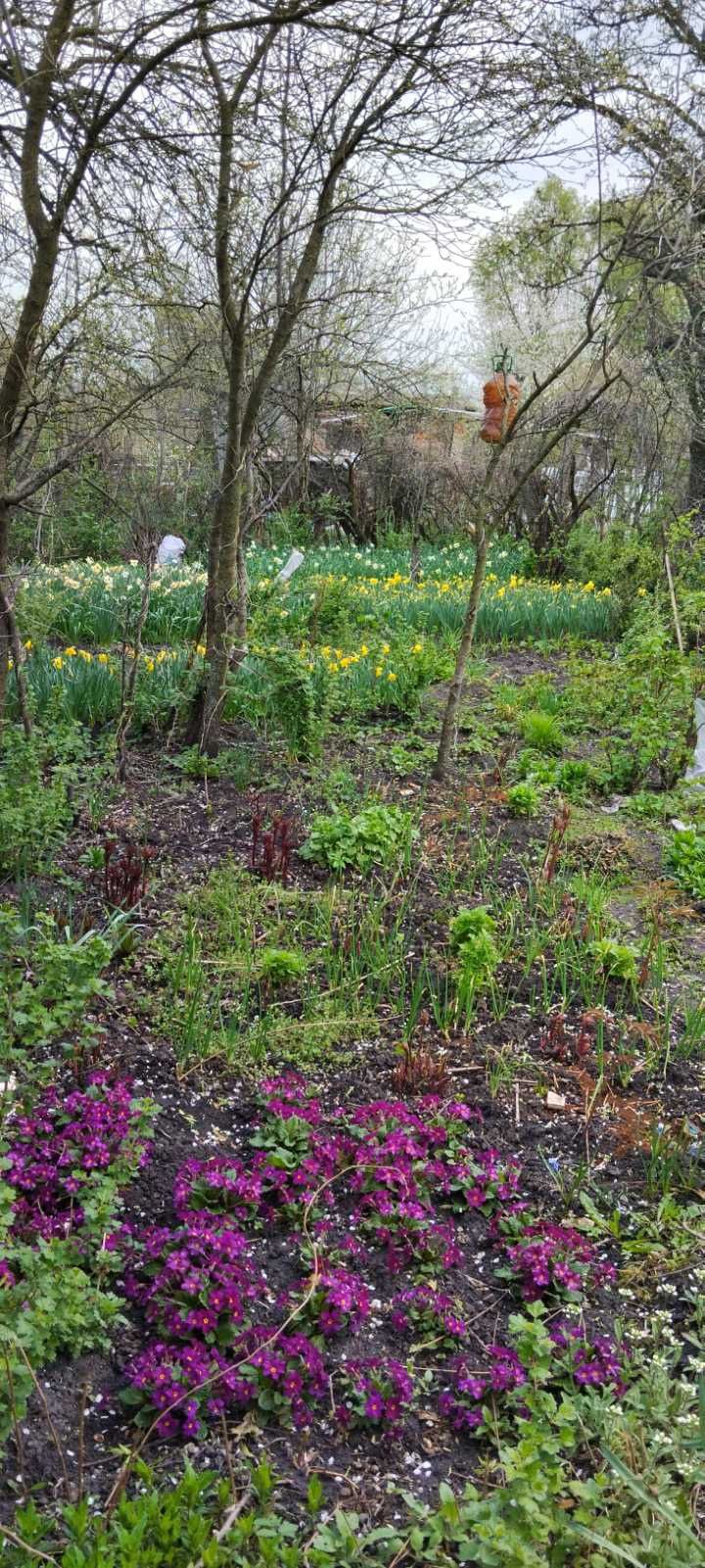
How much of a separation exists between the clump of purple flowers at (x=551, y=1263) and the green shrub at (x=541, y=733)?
Answer: 3.51m

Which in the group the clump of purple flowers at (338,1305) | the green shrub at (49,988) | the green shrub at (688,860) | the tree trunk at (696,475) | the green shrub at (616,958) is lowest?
the clump of purple flowers at (338,1305)

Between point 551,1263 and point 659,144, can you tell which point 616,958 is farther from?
point 659,144

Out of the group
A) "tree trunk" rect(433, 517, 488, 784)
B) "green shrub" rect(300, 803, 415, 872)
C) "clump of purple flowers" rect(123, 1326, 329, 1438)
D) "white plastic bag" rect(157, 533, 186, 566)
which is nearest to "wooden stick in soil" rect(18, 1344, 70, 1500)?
"clump of purple flowers" rect(123, 1326, 329, 1438)

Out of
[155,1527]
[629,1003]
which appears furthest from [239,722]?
[155,1527]

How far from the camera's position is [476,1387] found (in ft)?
6.33

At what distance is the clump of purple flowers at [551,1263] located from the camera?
2197 millimetres

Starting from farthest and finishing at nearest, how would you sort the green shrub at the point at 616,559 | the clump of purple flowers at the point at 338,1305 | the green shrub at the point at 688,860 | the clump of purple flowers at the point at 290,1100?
the green shrub at the point at 616,559 < the green shrub at the point at 688,860 < the clump of purple flowers at the point at 290,1100 < the clump of purple flowers at the point at 338,1305

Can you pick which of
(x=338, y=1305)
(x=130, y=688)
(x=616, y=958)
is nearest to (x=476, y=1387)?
(x=338, y=1305)

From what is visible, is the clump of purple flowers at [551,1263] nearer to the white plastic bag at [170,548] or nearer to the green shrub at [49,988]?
the green shrub at [49,988]

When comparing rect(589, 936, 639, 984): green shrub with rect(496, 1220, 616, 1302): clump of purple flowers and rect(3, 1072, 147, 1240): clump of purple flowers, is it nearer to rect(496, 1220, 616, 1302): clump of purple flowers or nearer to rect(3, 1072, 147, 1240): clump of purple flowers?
rect(496, 1220, 616, 1302): clump of purple flowers

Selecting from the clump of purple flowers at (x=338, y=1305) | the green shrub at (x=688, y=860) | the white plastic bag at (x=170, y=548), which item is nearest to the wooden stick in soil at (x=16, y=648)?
the clump of purple flowers at (x=338, y=1305)

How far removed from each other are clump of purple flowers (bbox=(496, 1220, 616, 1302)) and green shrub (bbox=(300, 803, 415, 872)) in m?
1.80

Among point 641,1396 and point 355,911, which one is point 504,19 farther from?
point 641,1396

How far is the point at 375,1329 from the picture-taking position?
7.02 ft
